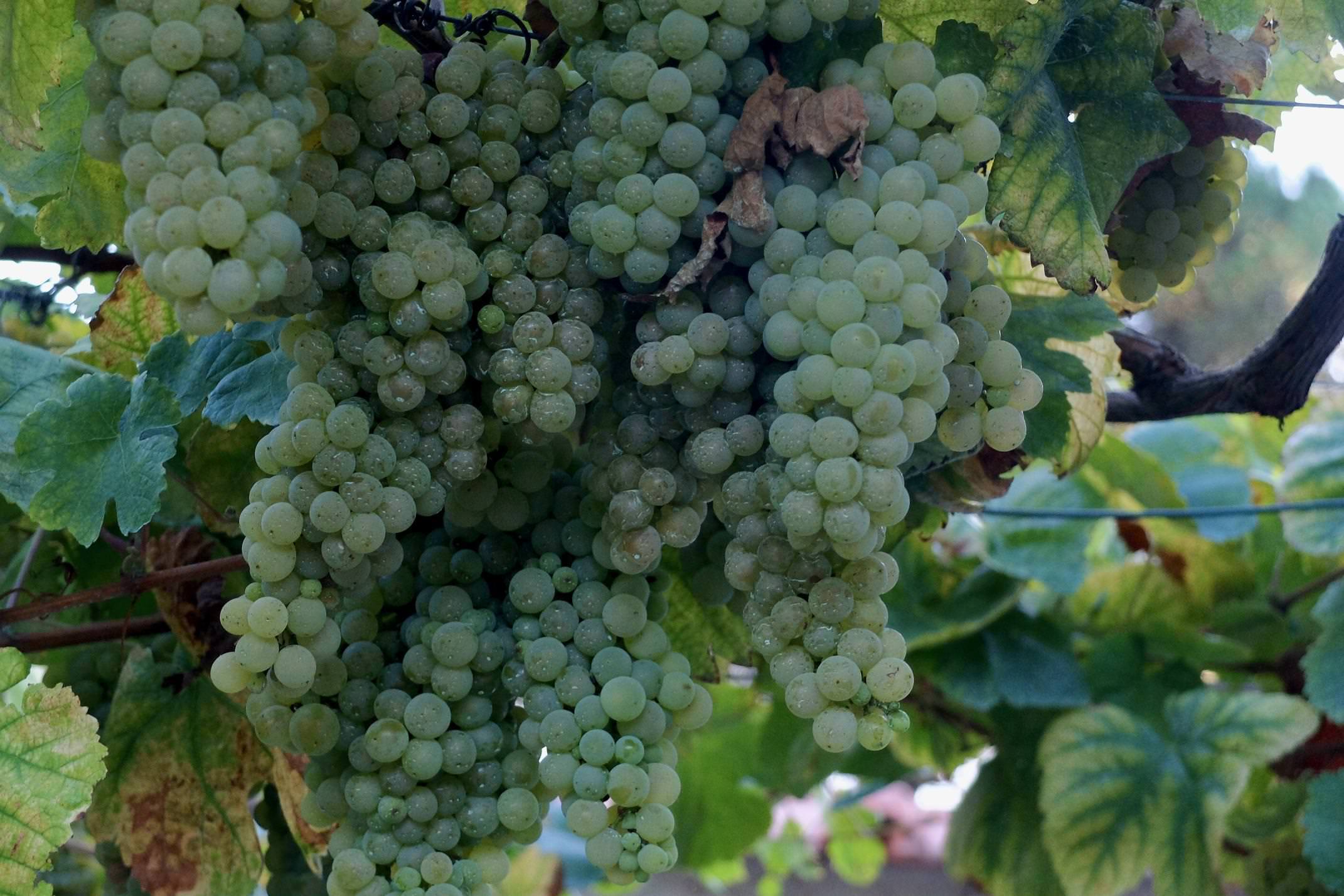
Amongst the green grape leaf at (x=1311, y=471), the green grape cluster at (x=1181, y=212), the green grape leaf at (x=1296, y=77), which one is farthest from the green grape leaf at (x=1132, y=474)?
the green grape cluster at (x=1181, y=212)

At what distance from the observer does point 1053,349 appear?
0.78 metres

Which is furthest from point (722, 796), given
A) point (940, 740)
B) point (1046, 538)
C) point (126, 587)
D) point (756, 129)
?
point (756, 129)

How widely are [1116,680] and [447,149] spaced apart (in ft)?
3.58

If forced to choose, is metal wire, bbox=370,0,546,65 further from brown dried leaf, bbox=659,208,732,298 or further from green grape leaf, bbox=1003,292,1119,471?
green grape leaf, bbox=1003,292,1119,471

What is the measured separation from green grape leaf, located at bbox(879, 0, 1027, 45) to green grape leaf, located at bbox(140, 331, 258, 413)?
1.29ft

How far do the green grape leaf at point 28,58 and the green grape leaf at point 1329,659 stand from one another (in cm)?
111

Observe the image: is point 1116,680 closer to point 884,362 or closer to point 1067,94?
point 1067,94

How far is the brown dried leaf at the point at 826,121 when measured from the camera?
47 centimetres

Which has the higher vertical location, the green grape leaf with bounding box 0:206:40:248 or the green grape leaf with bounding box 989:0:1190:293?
the green grape leaf with bounding box 989:0:1190:293

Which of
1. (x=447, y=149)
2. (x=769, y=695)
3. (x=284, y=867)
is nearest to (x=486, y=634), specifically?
(x=447, y=149)

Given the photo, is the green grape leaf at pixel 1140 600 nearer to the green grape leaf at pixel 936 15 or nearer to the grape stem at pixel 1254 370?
the grape stem at pixel 1254 370

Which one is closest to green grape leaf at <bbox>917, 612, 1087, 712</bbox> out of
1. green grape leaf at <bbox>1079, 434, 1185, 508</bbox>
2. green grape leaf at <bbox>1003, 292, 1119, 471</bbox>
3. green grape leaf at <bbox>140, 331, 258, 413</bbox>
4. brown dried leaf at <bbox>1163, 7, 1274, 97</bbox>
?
green grape leaf at <bbox>1079, 434, 1185, 508</bbox>

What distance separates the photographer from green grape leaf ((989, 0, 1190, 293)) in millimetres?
543

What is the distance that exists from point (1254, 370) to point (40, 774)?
833 mm
